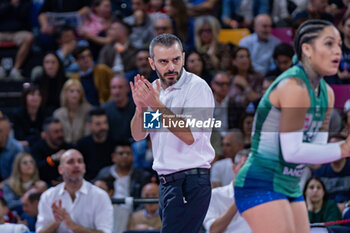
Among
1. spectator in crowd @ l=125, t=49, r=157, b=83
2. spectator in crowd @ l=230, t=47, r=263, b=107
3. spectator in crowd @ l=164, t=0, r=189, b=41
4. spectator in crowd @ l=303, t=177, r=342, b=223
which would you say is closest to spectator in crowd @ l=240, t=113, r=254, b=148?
spectator in crowd @ l=230, t=47, r=263, b=107

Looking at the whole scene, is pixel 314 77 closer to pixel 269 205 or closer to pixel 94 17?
pixel 269 205

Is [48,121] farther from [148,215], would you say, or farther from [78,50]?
[148,215]

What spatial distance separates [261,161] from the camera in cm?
338

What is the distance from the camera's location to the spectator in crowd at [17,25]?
874 cm

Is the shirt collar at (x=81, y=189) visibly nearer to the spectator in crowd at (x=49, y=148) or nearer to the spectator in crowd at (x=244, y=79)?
the spectator in crowd at (x=49, y=148)

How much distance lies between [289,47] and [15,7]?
380 centimetres

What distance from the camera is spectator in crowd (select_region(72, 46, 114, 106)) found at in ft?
24.9

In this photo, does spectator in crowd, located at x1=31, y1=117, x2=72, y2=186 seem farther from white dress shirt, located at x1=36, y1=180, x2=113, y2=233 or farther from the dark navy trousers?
the dark navy trousers

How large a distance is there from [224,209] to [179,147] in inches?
63.6

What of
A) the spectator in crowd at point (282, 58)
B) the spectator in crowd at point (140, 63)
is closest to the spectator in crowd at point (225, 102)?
the spectator in crowd at point (282, 58)

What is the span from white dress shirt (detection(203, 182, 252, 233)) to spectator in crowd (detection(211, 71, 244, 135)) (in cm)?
173

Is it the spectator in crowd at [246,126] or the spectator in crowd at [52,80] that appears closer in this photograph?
the spectator in crowd at [246,126]

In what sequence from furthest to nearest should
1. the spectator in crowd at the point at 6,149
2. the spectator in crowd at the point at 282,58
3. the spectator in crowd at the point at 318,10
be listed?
1. the spectator in crowd at the point at 318,10
2. the spectator in crowd at the point at 282,58
3. the spectator in crowd at the point at 6,149

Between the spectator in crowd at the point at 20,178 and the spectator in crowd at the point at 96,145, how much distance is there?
0.51 metres
